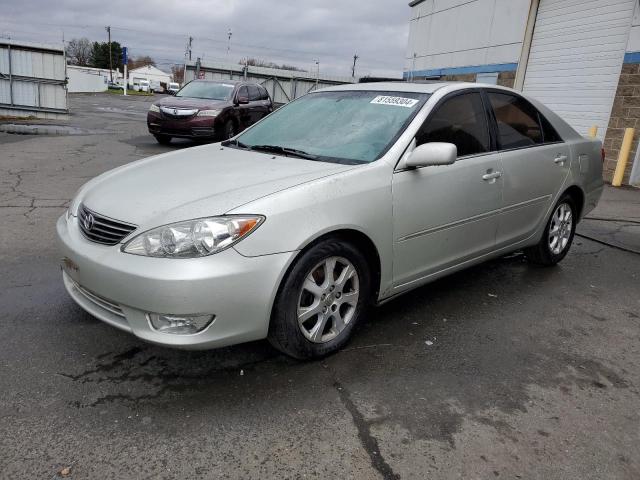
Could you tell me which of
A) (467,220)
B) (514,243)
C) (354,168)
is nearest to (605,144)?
(514,243)

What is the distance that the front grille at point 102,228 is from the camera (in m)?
2.65

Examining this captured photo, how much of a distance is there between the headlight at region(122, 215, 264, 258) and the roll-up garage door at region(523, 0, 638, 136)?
11.4 metres

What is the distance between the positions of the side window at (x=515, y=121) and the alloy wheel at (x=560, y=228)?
76 cm

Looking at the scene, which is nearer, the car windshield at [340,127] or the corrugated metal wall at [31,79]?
the car windshield at [340,127]

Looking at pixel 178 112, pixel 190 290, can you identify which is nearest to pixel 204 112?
pixel 178 112

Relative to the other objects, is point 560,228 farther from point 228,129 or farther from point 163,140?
point 163,140

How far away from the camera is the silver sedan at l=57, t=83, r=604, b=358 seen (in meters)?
2.49

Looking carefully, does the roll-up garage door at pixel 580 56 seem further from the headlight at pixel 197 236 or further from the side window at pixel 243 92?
the headlight at pixel 197 236

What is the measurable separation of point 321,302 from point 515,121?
245 cm

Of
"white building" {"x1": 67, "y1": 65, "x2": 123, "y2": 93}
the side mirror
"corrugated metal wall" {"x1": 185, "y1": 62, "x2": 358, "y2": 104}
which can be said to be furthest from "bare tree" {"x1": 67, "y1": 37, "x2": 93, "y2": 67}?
the side mirror

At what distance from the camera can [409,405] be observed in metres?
2.61

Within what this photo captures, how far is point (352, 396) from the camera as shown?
2658 millimetres

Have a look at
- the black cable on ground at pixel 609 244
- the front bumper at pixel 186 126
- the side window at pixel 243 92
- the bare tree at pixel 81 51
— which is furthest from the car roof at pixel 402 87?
the bare tree at pixel 81 51

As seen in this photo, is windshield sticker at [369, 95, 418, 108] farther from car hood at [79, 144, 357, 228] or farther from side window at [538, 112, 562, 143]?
side window at [538, 112, 562, 143]
